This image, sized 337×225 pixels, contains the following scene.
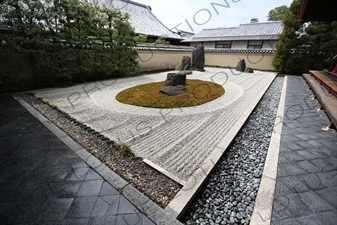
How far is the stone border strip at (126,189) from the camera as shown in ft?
4.79

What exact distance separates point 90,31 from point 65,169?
745 centimetres

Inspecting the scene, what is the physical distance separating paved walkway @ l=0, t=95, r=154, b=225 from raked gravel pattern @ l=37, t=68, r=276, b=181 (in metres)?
0.74

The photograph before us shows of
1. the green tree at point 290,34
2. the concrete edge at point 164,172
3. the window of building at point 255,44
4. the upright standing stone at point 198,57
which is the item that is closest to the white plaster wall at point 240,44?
the window of building at point 255,44

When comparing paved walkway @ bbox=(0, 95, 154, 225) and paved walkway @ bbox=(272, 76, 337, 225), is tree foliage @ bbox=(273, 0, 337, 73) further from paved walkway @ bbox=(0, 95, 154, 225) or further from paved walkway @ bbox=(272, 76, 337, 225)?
paved walkway @ bbox=(0, 95, 154, 225)

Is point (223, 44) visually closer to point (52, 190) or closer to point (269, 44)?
point (269, 44)

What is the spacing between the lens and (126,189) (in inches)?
69.7

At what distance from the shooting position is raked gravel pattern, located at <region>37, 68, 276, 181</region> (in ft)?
7.88

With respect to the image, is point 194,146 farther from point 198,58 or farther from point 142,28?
point 142,28

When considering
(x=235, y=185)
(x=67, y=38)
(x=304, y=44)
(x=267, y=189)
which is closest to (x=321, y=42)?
(x=304, y=44)

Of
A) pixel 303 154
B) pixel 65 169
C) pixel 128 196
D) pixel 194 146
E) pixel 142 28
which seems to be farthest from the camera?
pixel 142 28

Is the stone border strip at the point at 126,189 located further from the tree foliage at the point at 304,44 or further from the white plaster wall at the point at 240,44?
the white plaster wall at the point at 240,44

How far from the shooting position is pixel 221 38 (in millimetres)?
19203

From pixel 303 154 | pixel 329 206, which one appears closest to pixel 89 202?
pixel 329 206

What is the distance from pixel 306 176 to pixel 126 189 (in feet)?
7.69
